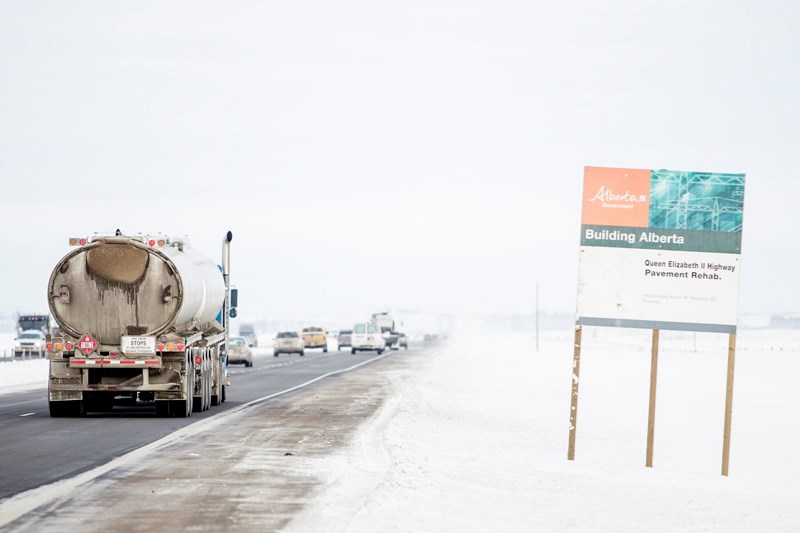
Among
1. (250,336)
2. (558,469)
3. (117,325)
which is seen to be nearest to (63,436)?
(117,325)

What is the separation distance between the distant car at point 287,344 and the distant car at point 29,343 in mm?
15703

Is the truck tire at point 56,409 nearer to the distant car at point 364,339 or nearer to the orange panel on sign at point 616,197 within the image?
the orange panel on sign at point 616,197

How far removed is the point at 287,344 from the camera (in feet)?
268

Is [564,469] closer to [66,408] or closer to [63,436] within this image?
[63,436]

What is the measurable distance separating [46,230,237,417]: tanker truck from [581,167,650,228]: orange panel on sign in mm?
9623

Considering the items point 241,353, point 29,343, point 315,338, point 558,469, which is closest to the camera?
point 558,469

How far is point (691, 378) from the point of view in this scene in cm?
5081

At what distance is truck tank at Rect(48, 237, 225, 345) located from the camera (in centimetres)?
2277

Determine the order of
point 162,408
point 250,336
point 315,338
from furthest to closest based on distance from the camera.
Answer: point 250,336, point 315,338, point 162,408

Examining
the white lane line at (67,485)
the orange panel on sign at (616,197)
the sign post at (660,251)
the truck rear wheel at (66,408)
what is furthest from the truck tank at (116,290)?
the orange panel on sign at (616,197)

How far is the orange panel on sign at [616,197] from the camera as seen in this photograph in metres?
16.5

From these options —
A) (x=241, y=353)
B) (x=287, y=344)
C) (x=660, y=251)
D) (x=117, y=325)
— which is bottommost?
(x=287, y=344)

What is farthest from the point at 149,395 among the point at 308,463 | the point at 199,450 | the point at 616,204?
the point at 616,204

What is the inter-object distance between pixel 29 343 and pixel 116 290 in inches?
2346
